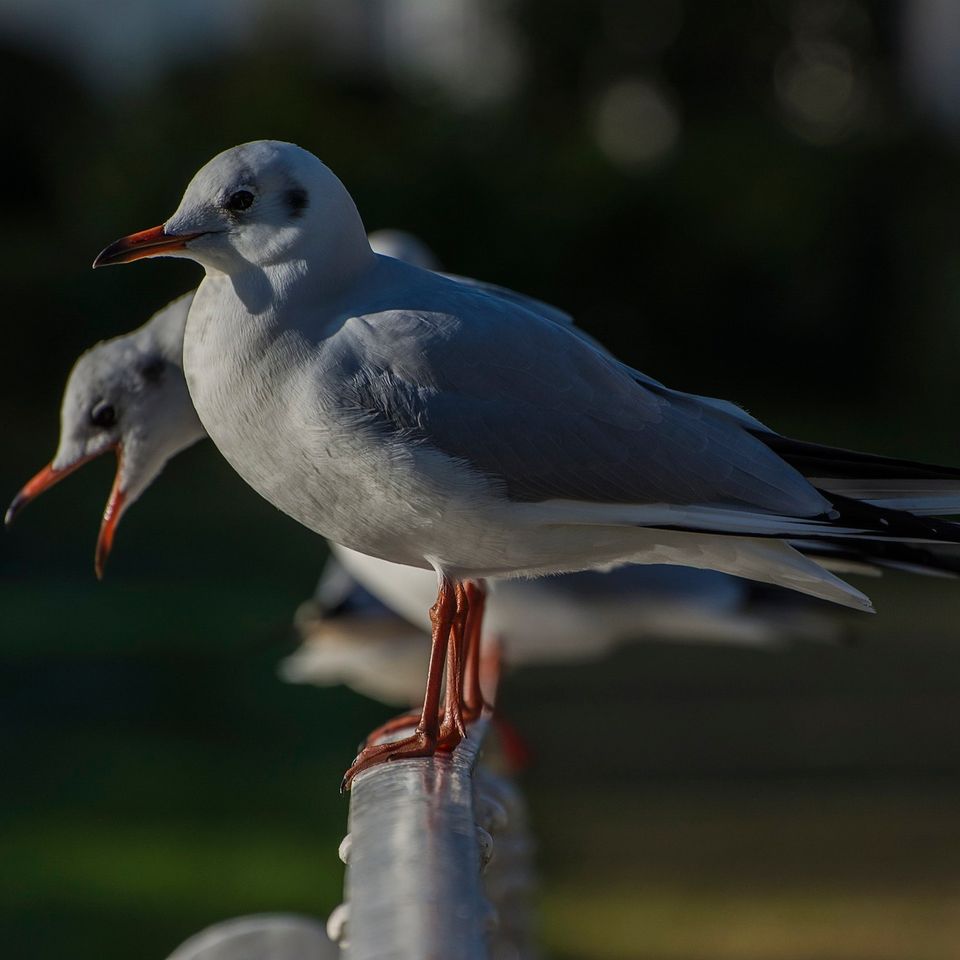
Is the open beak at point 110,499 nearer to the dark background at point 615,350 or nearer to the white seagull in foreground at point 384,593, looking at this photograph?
the white seagull in foreground at point 384,593

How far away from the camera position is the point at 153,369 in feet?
→ 8.70

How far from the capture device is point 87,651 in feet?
24.5

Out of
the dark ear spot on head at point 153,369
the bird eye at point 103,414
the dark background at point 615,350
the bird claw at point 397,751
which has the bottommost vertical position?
the bird claw at point 397,751

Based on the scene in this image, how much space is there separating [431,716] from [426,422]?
379mm

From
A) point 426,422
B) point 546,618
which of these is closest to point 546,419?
point 426,422

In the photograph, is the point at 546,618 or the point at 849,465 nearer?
the point at 849,465

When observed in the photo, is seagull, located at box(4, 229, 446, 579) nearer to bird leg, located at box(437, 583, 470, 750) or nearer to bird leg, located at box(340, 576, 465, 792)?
bird leg, located at box(437, 583, 470, 750)

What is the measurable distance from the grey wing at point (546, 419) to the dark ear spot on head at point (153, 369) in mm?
763

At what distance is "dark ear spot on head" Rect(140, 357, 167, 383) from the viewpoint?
265cm

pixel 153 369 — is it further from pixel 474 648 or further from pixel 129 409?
pixel 474 648

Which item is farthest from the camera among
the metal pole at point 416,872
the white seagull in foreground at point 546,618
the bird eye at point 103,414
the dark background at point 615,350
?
the dark background at point 615,350

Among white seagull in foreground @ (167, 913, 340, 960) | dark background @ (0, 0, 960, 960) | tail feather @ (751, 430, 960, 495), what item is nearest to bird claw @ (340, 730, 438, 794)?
Result: white seagull in foreground @ (167, 913, 340, 960)

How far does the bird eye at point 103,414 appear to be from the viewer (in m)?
2.67

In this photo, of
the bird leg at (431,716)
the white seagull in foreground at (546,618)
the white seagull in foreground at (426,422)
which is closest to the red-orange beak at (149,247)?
the white seagull in foreground at (426,422)
